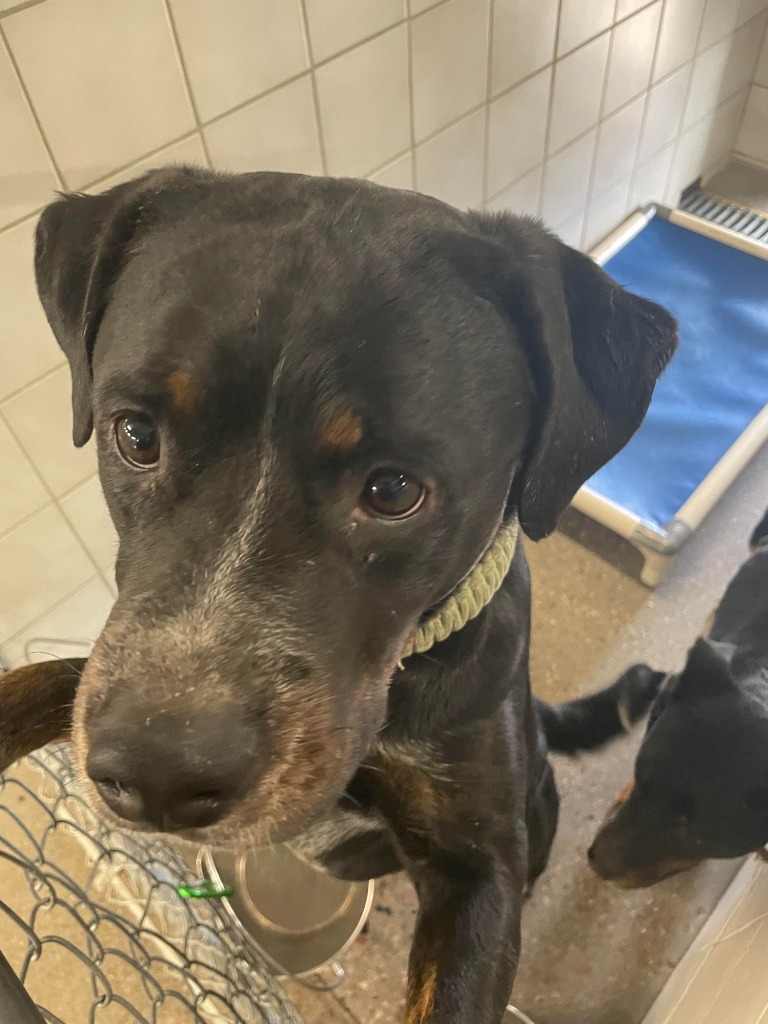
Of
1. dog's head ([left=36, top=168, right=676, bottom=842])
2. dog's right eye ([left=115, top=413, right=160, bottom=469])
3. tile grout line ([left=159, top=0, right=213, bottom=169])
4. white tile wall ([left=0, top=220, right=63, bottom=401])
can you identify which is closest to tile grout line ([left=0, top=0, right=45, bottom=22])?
tile grout line ([left=159, top=0, right=213, bottom=169])

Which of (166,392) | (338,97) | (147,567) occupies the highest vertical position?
(166,392)

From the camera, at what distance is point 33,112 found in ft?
5.17

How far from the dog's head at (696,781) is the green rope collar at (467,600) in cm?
73

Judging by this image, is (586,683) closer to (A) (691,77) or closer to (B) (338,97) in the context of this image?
(B) (338,97)

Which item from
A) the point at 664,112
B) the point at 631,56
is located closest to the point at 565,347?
the point at 631,56

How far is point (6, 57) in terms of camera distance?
1499mm

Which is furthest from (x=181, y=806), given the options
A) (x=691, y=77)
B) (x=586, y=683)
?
(x=691, y=77)

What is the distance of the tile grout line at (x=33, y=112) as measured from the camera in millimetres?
1493

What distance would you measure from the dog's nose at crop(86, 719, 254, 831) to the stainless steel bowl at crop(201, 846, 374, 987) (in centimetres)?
122

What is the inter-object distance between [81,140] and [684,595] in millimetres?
2165

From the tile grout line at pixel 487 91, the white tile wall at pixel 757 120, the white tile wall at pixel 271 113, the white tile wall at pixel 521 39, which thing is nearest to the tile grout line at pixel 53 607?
the white tile wall at pixel 271 113

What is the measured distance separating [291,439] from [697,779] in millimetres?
1335

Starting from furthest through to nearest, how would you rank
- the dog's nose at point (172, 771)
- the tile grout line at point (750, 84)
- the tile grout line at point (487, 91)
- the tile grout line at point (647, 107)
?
the tile grout line at point (750, 84) → the tile grout line at point (647, 107) → the tile grout line at point (487, 91) → the dog's nose at point (172, 771)

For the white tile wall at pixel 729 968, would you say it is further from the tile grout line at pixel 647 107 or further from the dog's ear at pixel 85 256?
the tile grout line at pixel 647 107
